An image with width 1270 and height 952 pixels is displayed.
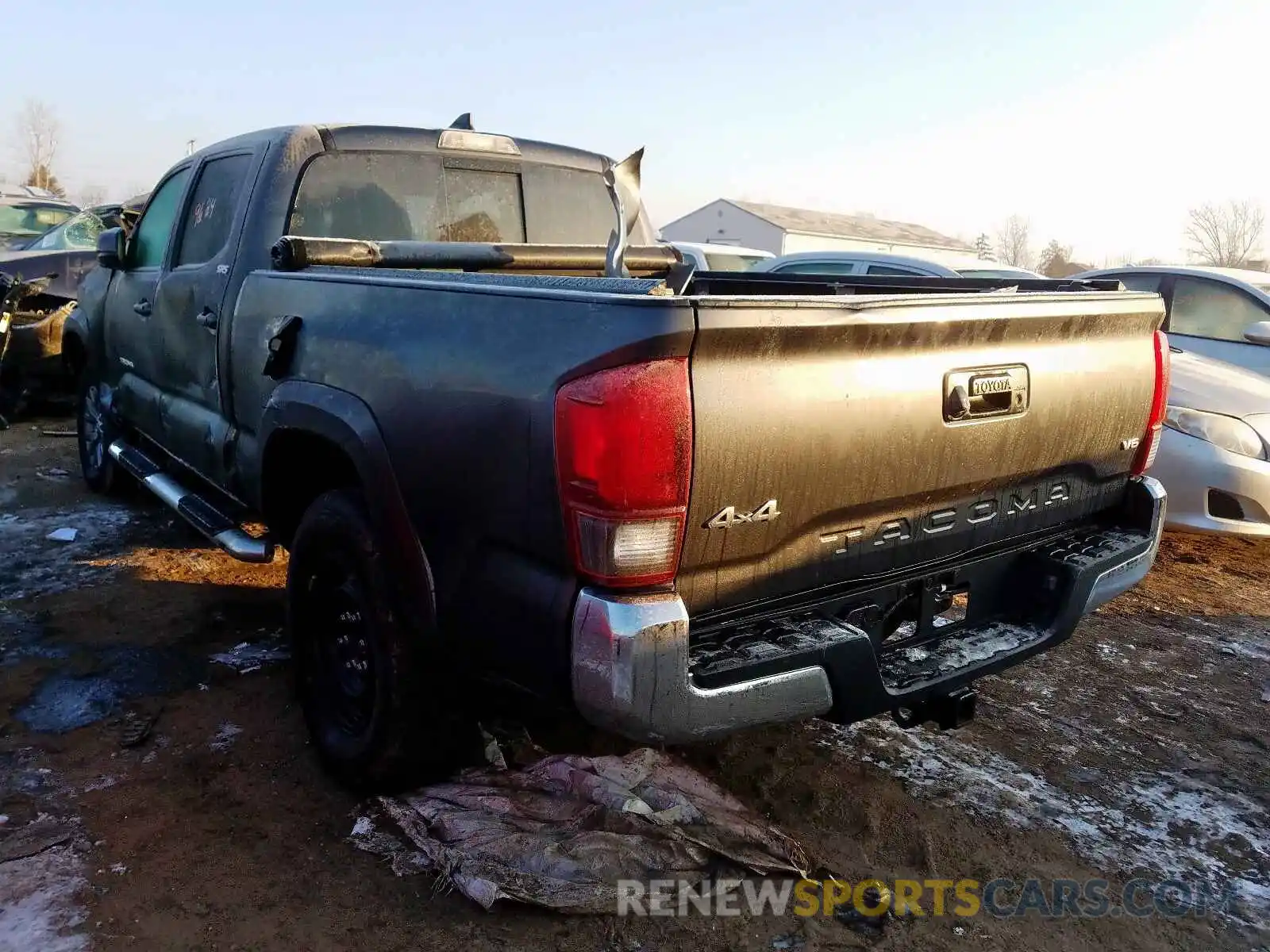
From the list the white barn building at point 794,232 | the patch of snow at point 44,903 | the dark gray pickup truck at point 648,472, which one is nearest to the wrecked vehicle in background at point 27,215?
the dark gray pickup truck at point 648,472

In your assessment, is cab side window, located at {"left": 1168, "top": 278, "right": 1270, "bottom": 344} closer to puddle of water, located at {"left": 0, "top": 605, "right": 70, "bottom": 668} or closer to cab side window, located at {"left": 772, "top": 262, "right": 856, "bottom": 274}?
cab side window, located at {"left": 772, "top": 262, "right": 856, "bottom": 274}

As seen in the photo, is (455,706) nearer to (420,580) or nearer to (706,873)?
(420,580)

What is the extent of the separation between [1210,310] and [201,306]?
6728mm

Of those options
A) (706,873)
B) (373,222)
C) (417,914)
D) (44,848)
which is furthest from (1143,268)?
(44,848)

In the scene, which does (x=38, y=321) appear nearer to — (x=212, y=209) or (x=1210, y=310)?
(x=212, y=209)

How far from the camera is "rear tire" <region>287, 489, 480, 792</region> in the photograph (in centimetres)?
254

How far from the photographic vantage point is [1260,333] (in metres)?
6.11

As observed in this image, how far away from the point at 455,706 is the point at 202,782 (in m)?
0.98

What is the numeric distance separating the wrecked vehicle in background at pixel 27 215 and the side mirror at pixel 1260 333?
13.2 metres

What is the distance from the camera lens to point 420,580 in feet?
7.91

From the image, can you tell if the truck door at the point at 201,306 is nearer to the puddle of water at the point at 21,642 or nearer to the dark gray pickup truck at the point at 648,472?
the dark gray pickup truck at the point at 648,472

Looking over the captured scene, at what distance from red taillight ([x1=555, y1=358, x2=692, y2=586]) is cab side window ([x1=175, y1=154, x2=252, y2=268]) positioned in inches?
99.6

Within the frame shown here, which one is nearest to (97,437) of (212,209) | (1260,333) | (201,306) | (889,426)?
(212,209)

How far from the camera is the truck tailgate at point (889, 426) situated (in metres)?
2.05
